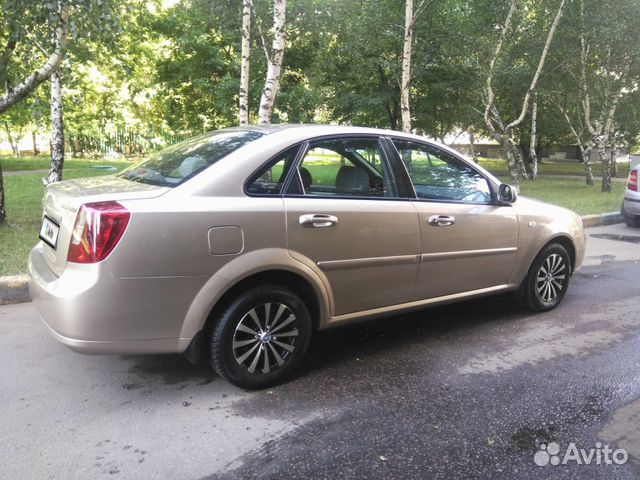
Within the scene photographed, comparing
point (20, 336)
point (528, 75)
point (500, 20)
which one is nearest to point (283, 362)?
point (20, 336)

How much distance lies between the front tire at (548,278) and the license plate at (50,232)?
3817mm

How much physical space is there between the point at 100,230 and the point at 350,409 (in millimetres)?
1734

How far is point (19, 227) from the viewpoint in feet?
25.1

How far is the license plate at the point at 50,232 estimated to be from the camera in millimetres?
3141

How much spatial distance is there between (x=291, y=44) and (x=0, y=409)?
14.6 metres

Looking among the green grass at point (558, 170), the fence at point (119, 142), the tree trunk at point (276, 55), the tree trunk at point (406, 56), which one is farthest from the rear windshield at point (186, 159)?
the fence at point (119, 142)

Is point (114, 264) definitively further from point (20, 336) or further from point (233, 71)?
point (233, 71)

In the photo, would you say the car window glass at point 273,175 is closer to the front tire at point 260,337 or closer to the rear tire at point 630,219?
the front tire at point 260,337

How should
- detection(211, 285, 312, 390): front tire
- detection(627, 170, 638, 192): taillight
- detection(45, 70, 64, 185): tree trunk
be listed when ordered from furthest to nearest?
detection(627, 170, 638, 192): taillight < detection(45, 70, 64, 185): tree trunk < detection(211, 285, 312, 390): front tire

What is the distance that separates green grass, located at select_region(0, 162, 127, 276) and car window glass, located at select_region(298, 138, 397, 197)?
3435 millimetres

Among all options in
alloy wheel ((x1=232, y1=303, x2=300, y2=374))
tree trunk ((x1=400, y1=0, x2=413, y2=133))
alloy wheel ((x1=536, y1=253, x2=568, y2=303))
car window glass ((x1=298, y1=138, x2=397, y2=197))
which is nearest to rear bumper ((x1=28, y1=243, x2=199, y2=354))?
alloy wheel ((x1=232, y1=303, x2=300, y2=374))

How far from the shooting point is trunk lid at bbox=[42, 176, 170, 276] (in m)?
2.93

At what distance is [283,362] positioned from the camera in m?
3.36

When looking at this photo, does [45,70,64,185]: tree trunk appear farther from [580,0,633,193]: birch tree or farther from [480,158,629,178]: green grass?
[480,158,629,178]: green grass
